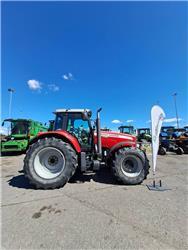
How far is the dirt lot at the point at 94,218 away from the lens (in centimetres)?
178

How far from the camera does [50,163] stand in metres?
3.88

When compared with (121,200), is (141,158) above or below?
above

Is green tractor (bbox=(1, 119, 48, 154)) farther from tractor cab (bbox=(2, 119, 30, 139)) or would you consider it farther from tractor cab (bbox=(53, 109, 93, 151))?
tractor cab (bbox=(53, 109, 93, 151))

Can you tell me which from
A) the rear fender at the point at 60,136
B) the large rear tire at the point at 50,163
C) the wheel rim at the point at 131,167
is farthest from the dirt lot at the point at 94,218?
the rear fender at the point at 60,136

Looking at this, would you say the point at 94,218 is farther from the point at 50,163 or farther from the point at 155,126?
the point at 155,126

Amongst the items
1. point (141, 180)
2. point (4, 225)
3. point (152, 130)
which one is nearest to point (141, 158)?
point (141, 180)

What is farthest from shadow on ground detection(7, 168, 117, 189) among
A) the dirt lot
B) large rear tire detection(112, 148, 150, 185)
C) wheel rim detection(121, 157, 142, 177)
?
wheel rim detection(121, 157, 142, 177)

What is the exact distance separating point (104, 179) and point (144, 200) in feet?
5.29

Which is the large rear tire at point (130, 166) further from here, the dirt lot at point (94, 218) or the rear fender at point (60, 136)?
the rear fender at point (60, 136)

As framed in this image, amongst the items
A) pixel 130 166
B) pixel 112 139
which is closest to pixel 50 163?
pixel 112 139

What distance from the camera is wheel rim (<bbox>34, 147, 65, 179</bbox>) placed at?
371cm

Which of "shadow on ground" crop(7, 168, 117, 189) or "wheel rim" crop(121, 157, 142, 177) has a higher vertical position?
"wheel rim" crop(121, 157, 142, 177)

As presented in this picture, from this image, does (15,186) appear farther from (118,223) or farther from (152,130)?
(152,130)

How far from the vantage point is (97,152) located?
161 inches
